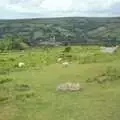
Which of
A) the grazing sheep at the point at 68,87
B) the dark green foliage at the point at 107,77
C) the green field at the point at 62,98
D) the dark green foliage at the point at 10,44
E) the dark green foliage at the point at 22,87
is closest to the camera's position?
the green field at the point at 62,98

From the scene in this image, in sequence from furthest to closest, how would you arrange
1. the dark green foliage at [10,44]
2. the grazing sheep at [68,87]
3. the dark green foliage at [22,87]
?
1. the dark green foliage at [10,44]
2. the dark green foliage at [22,87]
3. the grazing sheep at [68,87]

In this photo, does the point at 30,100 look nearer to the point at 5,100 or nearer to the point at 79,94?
the point at 5,100

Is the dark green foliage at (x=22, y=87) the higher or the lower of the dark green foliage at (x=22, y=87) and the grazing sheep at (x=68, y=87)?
the lower

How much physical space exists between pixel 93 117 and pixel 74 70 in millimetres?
18050

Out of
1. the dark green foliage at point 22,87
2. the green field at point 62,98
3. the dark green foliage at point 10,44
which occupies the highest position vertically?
the green field at point 62,98

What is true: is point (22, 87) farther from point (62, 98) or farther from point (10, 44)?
point (10, 44)

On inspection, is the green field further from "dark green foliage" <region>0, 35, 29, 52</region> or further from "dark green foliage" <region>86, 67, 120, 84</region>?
"dark green foliage" <region>0, 35, 29, 52</region>

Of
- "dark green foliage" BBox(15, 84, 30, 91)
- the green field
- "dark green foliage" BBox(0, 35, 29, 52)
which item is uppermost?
the green field

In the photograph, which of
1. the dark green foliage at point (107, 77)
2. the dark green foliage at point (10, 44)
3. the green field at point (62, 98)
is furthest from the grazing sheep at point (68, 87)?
the dark green foliage at point (10, 44)

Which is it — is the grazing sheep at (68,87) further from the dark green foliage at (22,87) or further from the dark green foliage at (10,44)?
the dark green foliage at (10,44)

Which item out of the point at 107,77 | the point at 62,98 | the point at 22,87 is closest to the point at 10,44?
the point at 22,87

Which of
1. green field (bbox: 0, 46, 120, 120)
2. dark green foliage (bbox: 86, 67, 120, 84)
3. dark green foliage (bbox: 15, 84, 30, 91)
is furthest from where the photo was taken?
dark green foliage (bbox: 86, 67, 120, 84)

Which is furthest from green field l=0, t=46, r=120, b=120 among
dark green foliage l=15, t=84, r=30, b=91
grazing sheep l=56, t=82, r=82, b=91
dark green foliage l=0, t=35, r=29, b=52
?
dark green foliage l=0, t=35, r=29, b=52

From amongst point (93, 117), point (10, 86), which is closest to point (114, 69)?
point (10, 86)
